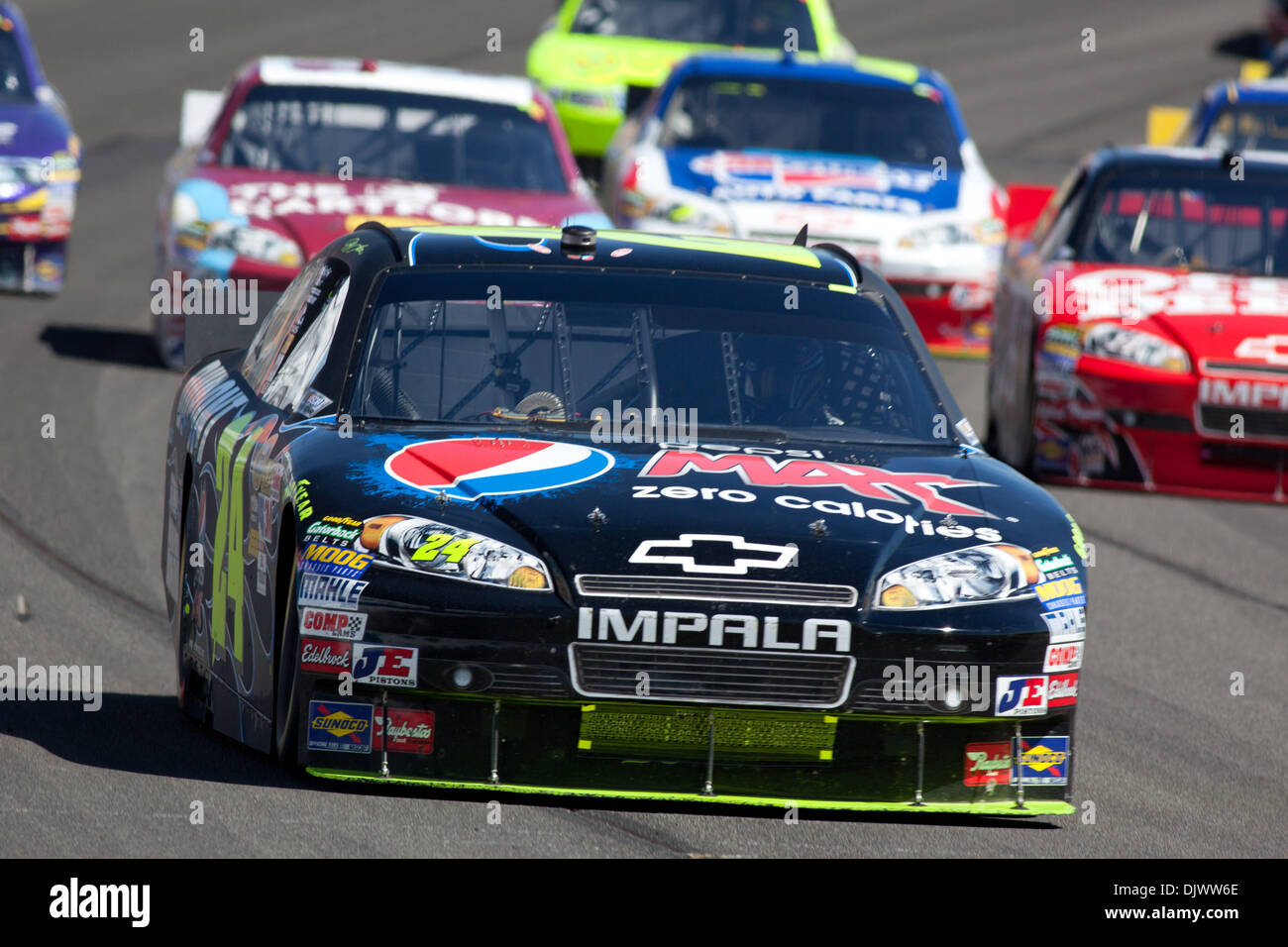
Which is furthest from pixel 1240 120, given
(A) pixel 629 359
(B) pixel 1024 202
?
(A) pixel 629 359

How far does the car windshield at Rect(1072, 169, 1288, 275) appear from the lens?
1139 centimetres

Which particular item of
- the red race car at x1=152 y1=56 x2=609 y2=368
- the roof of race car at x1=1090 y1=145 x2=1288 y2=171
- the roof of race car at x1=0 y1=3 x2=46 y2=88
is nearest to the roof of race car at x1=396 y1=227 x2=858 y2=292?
the red race car at x1=152 y1=56 x2=609 y2=368

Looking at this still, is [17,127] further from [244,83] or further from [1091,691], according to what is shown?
[1091,691]

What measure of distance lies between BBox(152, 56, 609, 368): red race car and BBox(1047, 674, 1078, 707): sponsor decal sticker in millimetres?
6527

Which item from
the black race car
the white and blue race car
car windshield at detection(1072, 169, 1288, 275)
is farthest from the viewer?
the white and blue race car

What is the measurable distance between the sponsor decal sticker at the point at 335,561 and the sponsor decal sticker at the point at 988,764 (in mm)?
1363

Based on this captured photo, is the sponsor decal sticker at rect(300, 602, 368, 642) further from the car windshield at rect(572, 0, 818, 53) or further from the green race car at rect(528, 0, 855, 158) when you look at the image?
the car windshield at rect(572, 0, 818, 53)

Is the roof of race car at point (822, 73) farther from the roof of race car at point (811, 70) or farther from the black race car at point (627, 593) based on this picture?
the black race car at point (627, 593)

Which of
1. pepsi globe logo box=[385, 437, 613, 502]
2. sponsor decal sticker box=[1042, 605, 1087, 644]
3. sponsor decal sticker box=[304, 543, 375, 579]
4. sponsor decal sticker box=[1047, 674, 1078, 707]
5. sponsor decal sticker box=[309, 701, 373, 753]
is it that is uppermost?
pepsi globe logo box=[385, 437, 613, 502]

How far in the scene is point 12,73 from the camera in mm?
13930

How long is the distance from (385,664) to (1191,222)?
735 centimetres

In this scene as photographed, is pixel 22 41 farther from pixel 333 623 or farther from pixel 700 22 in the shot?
pixel 333 623

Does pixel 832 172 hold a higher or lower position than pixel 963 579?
lower

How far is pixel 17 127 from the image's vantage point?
43.4 feet
